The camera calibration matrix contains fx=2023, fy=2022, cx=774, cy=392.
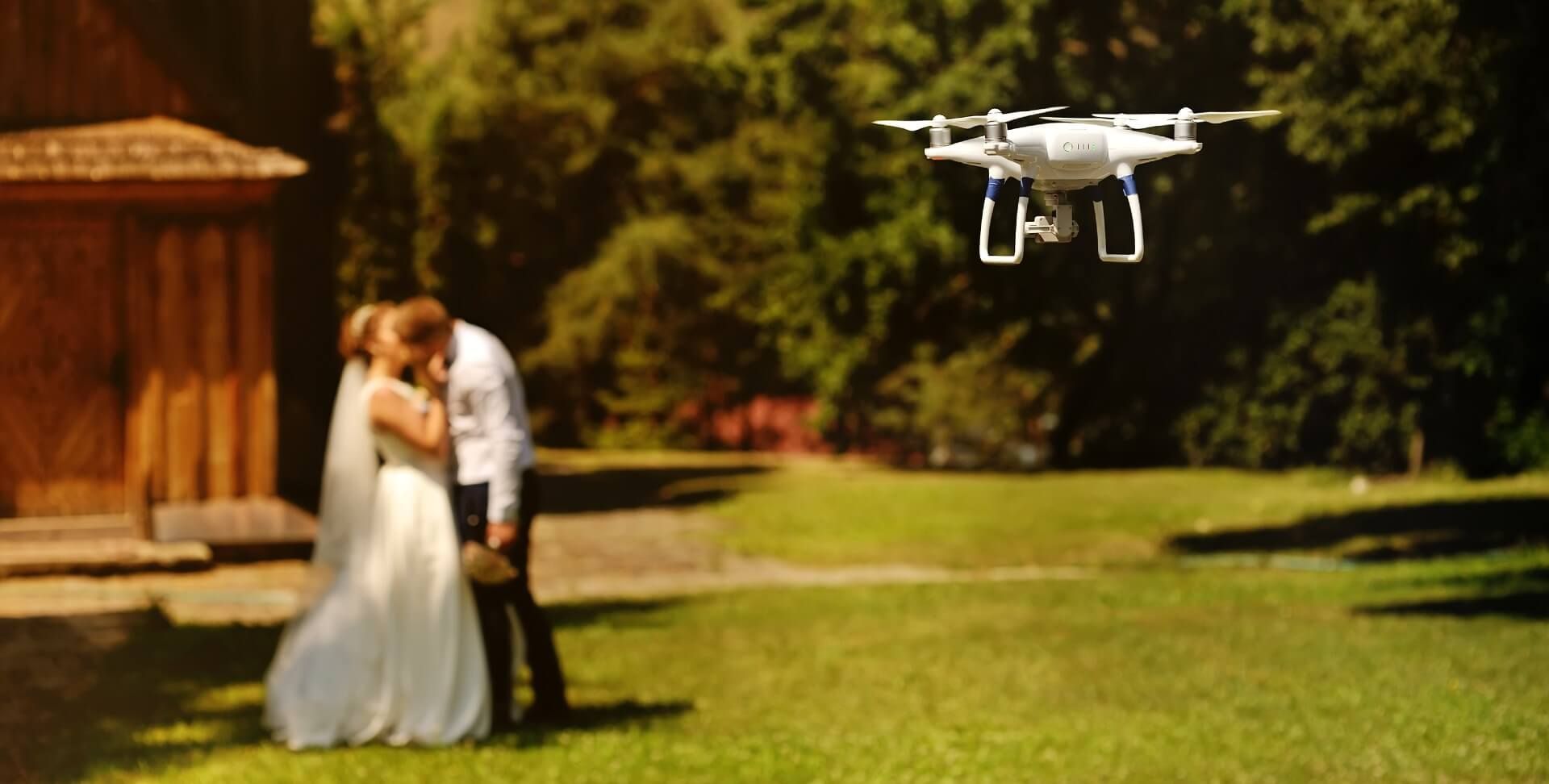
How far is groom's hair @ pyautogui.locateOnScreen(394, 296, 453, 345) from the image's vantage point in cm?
1060

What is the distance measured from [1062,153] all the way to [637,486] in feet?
124

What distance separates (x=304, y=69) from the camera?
85.7 ft

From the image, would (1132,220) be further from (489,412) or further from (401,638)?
(401,638)

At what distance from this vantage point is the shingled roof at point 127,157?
19.5m

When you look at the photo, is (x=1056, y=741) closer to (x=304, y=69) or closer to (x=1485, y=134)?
(x=1485, y=134)

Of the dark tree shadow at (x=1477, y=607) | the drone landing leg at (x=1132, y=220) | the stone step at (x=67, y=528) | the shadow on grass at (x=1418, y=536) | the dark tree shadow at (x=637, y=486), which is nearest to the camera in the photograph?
the drone landing leg at (x=1132, y=220)

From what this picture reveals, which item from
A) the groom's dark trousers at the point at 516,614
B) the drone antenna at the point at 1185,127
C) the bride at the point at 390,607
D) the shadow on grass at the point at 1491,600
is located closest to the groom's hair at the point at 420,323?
the bride at the point at 390,607

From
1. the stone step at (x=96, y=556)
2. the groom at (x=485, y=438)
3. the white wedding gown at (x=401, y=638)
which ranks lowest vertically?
the stone step at (x=96, y=556)

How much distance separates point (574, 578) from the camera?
2270 centimetres

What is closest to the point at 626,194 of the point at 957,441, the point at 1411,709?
the point at 957,441

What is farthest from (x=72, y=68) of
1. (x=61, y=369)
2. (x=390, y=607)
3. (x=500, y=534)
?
(x=500, y=534)

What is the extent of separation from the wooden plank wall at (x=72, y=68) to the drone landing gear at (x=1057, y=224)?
1954cm

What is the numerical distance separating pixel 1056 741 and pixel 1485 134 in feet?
20.0

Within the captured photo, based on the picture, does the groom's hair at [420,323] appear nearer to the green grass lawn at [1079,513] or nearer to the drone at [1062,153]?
the drone at [1062,153]
